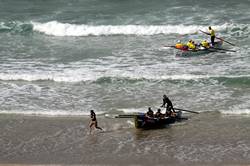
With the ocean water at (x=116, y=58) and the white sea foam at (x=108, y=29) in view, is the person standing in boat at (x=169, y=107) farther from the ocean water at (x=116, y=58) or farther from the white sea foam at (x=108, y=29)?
the white sea foam at (x=108, y=29)

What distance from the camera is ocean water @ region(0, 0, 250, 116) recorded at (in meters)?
24.7

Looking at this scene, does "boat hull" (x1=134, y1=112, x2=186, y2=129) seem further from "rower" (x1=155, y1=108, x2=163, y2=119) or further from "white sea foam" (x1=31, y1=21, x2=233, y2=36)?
"white sea foam" (x1=31, y1=21, x2=233, y2=36)

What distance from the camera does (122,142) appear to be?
2012cm

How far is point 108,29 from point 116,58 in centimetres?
640

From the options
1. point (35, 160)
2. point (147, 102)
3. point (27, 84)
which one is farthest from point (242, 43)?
point (35, 160)

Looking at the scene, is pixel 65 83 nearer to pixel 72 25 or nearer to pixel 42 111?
pixel 42 111

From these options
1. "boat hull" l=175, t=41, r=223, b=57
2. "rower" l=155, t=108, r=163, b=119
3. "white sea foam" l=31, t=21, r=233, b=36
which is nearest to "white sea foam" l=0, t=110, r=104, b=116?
"rower" l=155, t=108, r=163, b=119

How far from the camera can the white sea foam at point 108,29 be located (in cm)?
3528

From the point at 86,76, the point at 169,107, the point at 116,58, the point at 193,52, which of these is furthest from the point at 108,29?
the point at 169,107

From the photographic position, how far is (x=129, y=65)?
96.0ft

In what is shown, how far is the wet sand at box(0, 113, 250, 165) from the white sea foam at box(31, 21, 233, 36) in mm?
13622

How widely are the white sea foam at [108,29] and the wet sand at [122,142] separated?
1362 cm

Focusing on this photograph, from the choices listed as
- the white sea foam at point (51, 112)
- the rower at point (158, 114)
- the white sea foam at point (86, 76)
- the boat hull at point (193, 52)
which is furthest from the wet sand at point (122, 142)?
the boat hull at point (193, 52)

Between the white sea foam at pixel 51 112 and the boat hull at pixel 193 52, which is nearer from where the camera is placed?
the white sea foam at pixel 51 112
